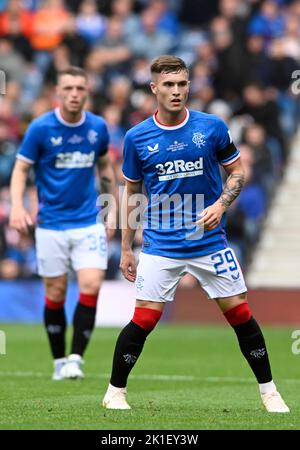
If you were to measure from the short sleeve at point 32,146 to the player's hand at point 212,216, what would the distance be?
11.0 feet

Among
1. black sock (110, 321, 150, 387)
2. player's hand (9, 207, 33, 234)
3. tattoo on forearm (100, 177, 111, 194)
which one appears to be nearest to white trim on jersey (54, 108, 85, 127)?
tattoo on forearm (100, 177, 111, 194)

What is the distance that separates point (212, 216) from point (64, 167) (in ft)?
11.5

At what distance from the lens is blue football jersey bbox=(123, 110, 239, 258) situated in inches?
344

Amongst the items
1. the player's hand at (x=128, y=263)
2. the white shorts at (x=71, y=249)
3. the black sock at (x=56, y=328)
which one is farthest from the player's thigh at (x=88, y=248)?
the player's hand at (x=128, y=263)

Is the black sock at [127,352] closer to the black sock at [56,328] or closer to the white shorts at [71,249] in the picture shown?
the white shorts at [71,249]

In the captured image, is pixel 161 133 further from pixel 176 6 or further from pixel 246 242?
pixel 176 6

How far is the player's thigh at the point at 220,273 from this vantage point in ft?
28.8

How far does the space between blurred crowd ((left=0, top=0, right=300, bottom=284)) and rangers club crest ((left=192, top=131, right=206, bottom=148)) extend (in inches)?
424

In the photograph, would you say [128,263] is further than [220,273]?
Yes

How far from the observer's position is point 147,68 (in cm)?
2239

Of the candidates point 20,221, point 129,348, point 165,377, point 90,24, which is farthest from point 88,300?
point 90,24

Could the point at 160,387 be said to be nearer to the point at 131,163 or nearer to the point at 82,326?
the point at 82,326

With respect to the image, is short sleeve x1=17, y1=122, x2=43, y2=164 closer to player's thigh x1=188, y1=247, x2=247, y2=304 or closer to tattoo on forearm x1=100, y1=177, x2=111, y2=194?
tattoo on forearm x1=100, y1=177, x2=111, y2=194

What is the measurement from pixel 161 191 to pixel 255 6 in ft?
48.6
